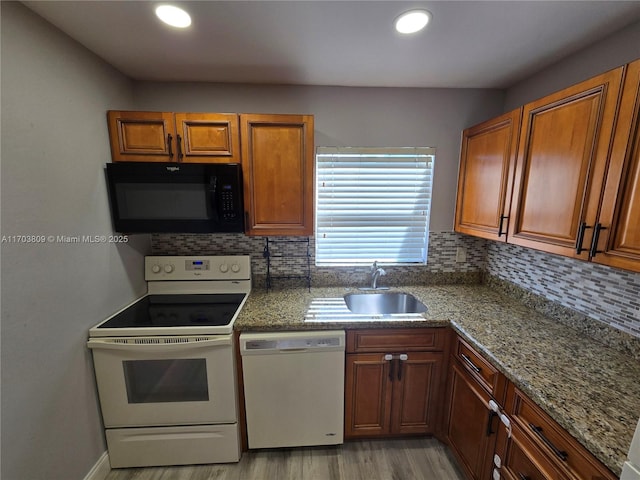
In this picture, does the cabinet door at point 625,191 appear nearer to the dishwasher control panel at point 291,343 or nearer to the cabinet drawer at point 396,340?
the cabinet drawer at point 396,340

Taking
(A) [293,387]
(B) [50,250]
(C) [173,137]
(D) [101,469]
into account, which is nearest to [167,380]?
(D) [101,469]

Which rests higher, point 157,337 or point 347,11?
point 347,11

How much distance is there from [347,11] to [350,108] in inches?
32.3

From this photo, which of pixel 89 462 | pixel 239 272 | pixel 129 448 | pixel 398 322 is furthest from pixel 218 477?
pixel 398 322

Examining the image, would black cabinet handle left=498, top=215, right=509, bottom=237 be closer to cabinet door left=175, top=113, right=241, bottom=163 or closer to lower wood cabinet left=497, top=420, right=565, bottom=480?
lower wood cabinet left=497, top=420, right=565, bottom=480

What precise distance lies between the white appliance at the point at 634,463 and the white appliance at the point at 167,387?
150 centimetres

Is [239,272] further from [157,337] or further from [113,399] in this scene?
[113,399]

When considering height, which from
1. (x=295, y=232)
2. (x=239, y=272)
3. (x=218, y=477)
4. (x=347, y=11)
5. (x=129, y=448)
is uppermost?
(x=347, y=11)

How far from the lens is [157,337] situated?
4.61ft

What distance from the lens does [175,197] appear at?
1.59 meters

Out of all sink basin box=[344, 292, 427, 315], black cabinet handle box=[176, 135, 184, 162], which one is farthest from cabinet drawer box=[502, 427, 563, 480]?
black cabinet handle box=[176, 135, 184, 162]

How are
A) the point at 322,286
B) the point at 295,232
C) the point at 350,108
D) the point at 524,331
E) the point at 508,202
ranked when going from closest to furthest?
1. the point at 524,331
2. the point at 508,202
3. the point at 295,232
4. the point at 350,108
5. the point at 322,286

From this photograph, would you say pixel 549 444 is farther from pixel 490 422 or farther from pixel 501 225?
pixel 501 225

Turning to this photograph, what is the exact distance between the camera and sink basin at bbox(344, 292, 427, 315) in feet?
6.58
